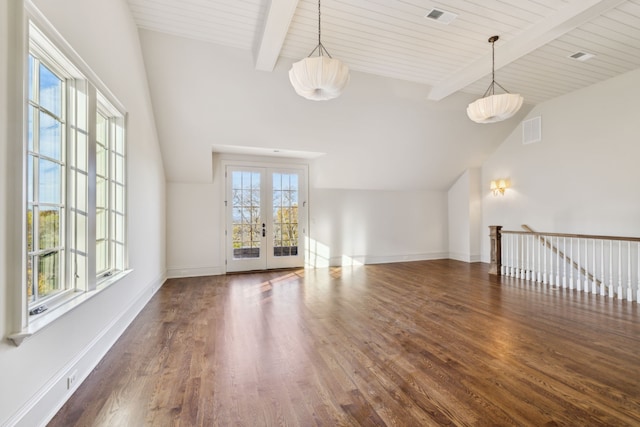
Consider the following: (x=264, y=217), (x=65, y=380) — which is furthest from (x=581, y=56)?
(x=65, y=380)

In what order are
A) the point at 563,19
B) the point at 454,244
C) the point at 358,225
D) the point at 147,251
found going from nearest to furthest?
the point at 563,19
the point at 147,251
the point at 358,225
the point at 454,244

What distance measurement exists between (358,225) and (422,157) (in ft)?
7.31

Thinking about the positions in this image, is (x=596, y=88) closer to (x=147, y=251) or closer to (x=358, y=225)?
(x=358, y=225)

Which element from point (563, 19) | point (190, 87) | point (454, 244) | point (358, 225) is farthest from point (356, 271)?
point (563, 19)

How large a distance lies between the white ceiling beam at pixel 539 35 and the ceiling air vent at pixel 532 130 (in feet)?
8.77

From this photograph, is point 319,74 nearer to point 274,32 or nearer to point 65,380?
point 274,32

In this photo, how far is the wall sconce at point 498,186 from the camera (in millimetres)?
7176

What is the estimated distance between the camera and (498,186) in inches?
286

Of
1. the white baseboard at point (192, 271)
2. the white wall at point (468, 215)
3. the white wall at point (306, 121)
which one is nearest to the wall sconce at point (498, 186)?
the white wall at point (468, 215)

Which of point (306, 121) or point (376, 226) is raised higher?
point (306, 121)

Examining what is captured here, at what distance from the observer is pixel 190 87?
15.1 feet

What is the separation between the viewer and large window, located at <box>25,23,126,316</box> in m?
2.00

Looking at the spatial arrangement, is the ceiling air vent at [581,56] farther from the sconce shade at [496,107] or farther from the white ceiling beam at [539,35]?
the sconce shade at [496,107]

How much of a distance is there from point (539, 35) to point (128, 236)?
17.9 ft
